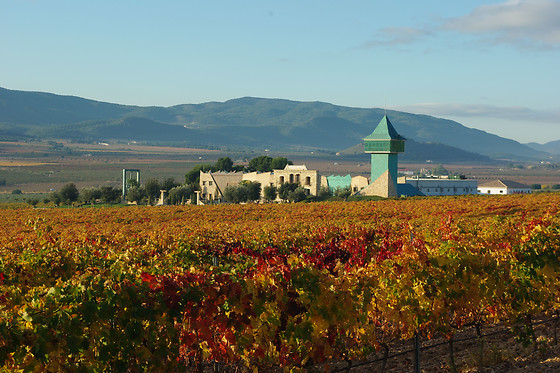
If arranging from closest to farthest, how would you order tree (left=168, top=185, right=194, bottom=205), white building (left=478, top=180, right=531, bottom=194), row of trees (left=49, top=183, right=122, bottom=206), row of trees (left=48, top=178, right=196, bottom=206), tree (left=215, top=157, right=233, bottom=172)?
row of trees (left=49, top=183, right=122, bottom=206) → row of trees (left=48, top=178, right=196, bottom=206) → tree (left=168, top=185, right=194, bottom=205) → tree (left=215, top=157, right=233, bottom=172) → white building (left=478, top=180, right=531, bottom=194)

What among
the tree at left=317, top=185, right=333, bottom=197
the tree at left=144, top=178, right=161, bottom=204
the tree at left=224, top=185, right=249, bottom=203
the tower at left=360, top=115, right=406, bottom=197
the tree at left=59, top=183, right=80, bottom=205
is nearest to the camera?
the tree at left=59, top=183, right=80, bottom=205

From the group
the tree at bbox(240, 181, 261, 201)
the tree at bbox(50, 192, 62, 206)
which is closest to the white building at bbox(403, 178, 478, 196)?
the tree at bbox(240, 181, 261, 201)

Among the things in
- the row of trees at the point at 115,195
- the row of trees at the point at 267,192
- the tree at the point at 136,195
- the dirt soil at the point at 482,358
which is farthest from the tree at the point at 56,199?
the dirt soil at the point at 482,358

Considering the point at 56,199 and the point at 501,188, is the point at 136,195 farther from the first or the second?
the point at 501,188

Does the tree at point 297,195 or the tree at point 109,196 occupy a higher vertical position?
the tree at point 297,195

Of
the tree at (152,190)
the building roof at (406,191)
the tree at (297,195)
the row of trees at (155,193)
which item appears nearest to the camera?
the tree at (297,195)

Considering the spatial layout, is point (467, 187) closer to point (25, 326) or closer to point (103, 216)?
point (103, 216)

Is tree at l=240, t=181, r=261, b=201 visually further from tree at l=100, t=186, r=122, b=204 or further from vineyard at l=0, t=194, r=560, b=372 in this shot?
vineyard at l=0, t=194, r=560, b=372

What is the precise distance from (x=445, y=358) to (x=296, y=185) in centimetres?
8914

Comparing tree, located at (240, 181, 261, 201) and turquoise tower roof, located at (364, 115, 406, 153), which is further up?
turquoise tower roof, located at (364, 115, 406, 153)

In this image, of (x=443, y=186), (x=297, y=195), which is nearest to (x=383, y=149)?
(x=443, y=186)

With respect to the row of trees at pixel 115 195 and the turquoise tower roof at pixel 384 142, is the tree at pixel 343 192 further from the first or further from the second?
the row of trees at pixel 115 195

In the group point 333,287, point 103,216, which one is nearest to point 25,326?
point 333,287

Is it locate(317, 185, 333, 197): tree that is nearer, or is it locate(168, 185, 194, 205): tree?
locate(317, 185, 333, 197): tree
